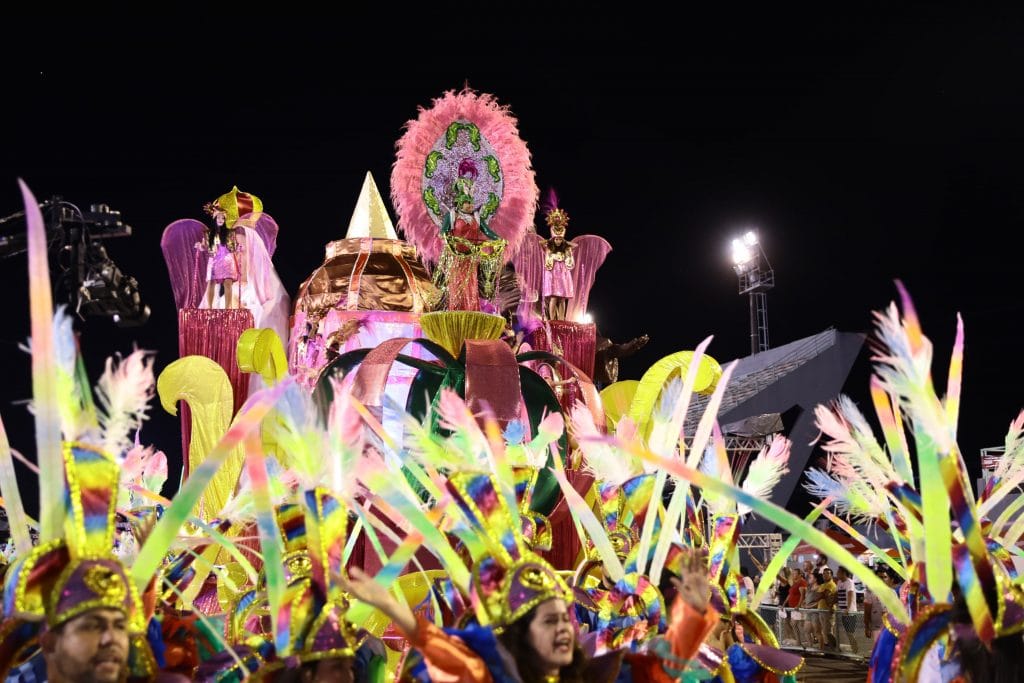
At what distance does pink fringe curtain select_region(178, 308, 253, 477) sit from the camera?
1050 centimetres

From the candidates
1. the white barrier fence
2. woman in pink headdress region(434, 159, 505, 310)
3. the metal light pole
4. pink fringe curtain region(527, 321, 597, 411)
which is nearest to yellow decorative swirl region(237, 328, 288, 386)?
woman in pink headdress region(434, 159, 505, 310)

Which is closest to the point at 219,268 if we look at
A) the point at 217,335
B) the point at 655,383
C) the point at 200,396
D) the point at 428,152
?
the point at 217,335

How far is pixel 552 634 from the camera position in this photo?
132 inches

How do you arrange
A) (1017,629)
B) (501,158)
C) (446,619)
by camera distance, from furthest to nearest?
(501,158), (446,619), (1017,629)

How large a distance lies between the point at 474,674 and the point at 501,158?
6.93 meters

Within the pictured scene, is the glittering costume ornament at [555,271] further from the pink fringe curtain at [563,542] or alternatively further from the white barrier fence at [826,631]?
the white barrier fence at [826,631]

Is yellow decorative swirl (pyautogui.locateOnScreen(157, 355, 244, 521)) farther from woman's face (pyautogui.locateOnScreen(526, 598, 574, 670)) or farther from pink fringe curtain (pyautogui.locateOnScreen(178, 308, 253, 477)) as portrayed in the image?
woman's face (pyautogui.locateOnScreen(526, 598, 574, 670))

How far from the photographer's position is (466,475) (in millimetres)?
3859

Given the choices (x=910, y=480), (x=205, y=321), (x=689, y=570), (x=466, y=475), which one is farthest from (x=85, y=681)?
(x=205, y=321)

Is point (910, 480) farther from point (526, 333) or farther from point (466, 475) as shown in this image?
point (526, 333)

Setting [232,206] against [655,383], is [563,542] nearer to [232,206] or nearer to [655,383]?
[655,383]

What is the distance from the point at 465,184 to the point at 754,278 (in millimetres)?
15608

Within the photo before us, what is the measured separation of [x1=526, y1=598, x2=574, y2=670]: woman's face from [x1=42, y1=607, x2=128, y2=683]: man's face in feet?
4.00

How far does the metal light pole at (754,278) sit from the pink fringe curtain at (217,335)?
15.2 m
